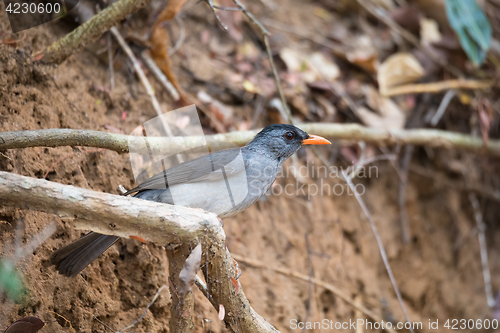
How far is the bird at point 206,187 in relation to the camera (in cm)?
249

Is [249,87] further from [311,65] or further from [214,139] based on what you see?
[214,139]

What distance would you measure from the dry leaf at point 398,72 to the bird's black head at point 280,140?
263 cm

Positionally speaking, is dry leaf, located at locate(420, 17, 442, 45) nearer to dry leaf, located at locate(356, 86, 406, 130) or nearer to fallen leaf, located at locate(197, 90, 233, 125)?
dry leaf, located at locate(356, 86, 406, 130)

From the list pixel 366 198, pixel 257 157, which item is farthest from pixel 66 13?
pixel 366 198

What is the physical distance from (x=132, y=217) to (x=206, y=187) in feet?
2.90

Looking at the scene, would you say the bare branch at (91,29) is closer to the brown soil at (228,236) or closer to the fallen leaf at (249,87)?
the brown soil at (228,236)

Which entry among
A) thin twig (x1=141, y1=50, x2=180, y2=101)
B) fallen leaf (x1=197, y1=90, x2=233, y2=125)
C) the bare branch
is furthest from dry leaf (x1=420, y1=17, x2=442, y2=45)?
the bare branch

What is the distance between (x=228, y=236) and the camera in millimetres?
3799

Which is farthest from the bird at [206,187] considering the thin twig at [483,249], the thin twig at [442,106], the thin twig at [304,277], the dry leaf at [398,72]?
the thin twig at [483,249]

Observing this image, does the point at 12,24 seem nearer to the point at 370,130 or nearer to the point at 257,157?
the point at 257,157

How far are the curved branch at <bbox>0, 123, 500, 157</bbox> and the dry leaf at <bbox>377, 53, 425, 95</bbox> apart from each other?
97cm

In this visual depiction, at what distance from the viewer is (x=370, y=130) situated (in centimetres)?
454

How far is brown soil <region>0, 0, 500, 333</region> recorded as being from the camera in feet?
9.01

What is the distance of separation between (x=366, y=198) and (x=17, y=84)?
4.15 m
